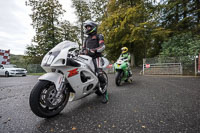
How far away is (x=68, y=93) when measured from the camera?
205cm

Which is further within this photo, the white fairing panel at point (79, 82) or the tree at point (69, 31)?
the tree at point (69, 31)

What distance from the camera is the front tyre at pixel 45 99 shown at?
1516 millimetres

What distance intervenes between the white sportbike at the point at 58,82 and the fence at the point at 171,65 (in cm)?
817

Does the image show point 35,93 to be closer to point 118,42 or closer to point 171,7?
point 118,42

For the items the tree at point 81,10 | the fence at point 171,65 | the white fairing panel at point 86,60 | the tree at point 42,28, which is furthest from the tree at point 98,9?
the white fairing panel at point 86,60

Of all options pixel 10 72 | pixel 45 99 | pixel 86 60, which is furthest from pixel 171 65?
pixel 10 72

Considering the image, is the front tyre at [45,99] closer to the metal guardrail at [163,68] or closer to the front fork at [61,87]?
the front fork at [61,87]

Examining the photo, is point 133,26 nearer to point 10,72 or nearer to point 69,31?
point 10,72

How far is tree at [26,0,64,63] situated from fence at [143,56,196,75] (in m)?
16.2

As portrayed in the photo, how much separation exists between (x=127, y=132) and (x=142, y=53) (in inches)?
791

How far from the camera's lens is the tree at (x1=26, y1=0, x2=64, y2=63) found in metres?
18.3

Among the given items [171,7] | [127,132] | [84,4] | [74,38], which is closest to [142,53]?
[171,7]

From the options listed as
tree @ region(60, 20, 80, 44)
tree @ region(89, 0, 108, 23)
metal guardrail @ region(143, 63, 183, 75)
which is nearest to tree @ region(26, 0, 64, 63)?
tree @ region(60, 20, 80, 44)

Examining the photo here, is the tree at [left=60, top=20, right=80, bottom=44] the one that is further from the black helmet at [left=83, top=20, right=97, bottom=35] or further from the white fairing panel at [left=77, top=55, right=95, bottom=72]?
the white fairing panel at [left=77, top=55, right=95, bottom=72]
